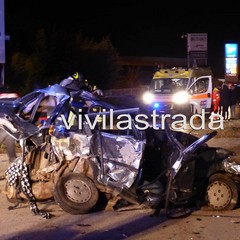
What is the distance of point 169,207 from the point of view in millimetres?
7145

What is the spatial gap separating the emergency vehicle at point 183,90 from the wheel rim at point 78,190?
1352 cm

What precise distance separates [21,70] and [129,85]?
16959 mm

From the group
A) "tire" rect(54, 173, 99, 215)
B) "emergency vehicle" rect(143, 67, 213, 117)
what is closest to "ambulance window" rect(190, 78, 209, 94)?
"emergency vehicle" rect(143, 67, 213, 117)

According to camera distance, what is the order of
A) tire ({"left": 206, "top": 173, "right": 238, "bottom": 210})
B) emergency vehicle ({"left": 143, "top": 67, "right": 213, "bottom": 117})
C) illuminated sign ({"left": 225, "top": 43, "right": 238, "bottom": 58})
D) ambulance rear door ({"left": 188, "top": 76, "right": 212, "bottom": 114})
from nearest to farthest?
tire ({"left": 206, "top": 173, "right": 238, "bottom": 210}) → emergency vehicle ({"left": 143, "top": 67, "right": 213, "bottom": 117}) → ambulance rear door ({"left": 188, "top": 76, "right": 212, "bottom": 114}) → illuminated sign ({"left": 225, "top": 43, "right": 238, "bottom": 58})

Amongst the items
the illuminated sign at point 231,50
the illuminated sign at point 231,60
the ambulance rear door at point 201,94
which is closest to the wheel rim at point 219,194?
the ambulance rear door at point 201,94

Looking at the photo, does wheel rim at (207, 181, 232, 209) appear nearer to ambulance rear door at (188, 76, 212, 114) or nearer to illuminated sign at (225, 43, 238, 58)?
ambulance rear door at (188, 76, 212, 114)

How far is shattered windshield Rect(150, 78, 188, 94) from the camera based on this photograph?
20.9 metres

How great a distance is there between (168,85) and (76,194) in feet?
48.8

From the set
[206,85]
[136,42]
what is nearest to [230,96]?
[206,85]

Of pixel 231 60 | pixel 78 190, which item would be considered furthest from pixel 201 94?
pixel 231 60

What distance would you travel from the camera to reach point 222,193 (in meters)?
7.09

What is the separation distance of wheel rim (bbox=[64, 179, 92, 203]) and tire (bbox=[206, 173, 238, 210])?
1621 mm

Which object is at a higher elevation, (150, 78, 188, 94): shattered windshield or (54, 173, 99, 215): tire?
(150, 78, 188, 94): shattered windshield

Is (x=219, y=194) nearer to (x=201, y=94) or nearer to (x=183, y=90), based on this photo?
(x=183, y=90)
